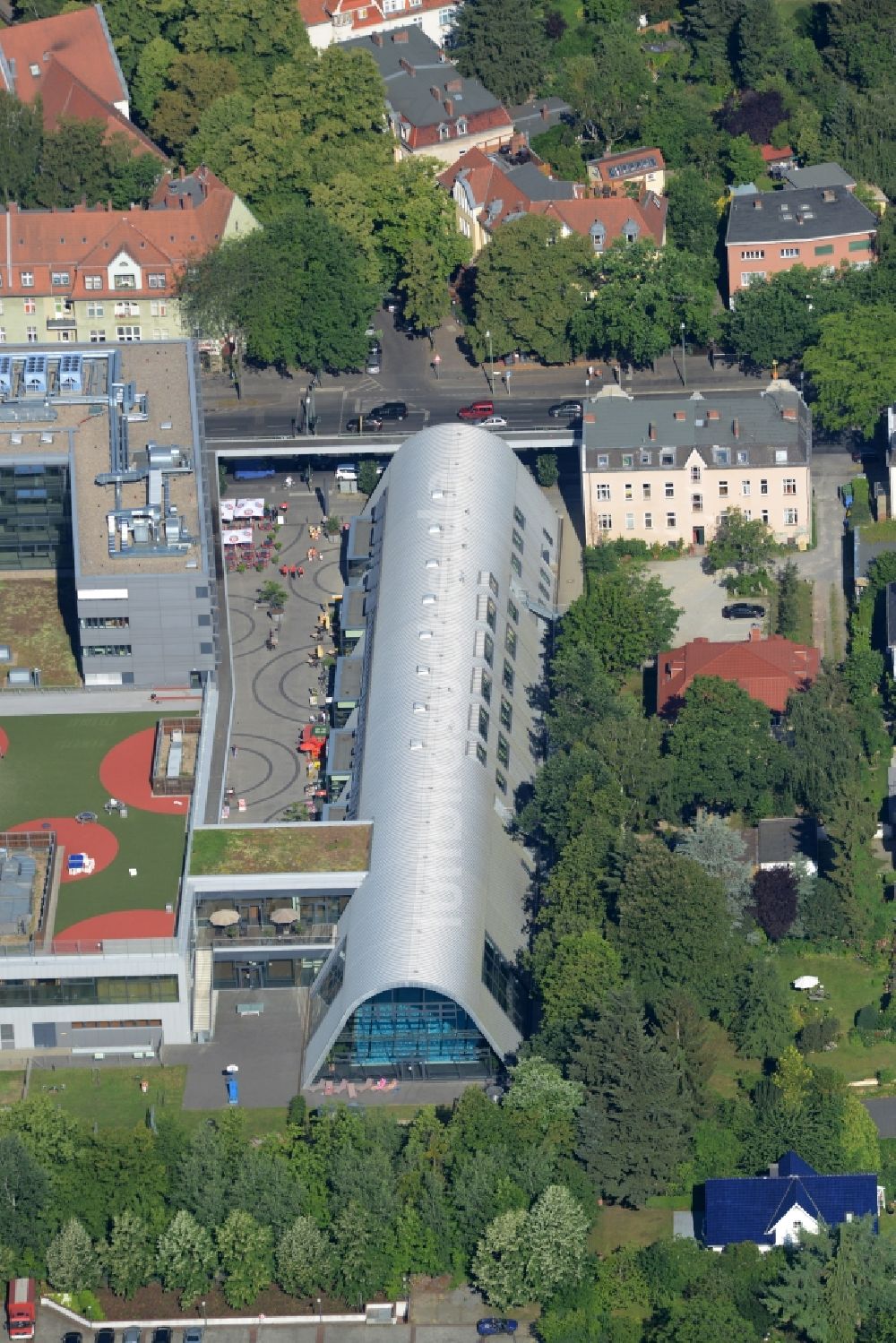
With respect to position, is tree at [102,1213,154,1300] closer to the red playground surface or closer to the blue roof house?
the red playground surface

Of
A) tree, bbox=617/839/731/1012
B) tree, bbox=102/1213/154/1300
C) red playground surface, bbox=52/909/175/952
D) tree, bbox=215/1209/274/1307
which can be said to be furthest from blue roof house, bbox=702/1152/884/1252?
red playground surface, bbox=52/909/175/952

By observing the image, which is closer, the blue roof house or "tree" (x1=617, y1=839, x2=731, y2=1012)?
the blue roof house

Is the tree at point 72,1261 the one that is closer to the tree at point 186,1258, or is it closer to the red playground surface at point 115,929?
the tree at point 186,1258

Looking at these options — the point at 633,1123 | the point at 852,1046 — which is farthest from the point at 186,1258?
the point at 852,1046

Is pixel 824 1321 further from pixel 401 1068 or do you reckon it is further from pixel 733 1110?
pixel 401 1068

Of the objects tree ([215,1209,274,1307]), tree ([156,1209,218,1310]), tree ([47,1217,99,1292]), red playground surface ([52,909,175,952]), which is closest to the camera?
tree ([215,1209,274,1307])

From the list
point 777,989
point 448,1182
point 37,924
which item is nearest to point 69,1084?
point 37,924

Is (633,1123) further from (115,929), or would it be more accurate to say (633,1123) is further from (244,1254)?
(115,929)
